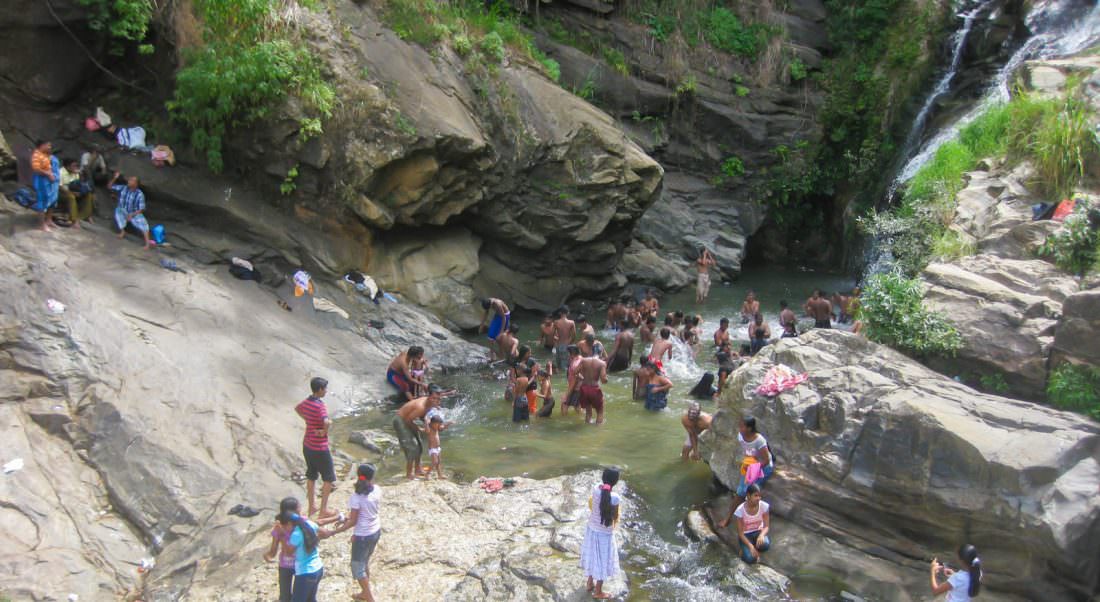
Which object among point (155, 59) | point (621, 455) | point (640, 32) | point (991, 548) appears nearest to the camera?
point (991, 548)

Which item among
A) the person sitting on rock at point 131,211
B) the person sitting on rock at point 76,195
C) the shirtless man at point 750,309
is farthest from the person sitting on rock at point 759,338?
the person sitting on rock at point 76,195

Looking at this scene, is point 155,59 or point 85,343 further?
point 155,59

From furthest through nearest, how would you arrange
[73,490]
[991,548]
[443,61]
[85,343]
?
[443,61] < [85,343] < [73,490] < [991,548]

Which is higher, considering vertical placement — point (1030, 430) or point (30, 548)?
point (1030, 430)

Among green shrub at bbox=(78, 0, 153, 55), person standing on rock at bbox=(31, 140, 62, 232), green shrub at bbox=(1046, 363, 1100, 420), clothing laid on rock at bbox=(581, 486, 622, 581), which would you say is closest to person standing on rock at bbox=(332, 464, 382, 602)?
clothing laid on rock at bbox=(581, 486, 622, 581)

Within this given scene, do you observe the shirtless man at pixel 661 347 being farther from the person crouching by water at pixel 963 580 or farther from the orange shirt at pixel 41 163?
the orange shirt at pixel 41 163

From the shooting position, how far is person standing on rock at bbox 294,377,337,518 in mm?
8906

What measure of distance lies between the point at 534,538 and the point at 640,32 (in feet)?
65.1

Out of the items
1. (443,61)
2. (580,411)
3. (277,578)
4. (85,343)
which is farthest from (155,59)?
(277,578)

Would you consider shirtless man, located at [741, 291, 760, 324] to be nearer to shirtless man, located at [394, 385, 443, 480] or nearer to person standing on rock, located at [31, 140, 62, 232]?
shirtless man, located at [394, 385, 443, 480]

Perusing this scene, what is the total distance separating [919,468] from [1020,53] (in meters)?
14.5

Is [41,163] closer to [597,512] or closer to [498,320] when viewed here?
[498,320]

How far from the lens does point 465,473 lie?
34.3 feet

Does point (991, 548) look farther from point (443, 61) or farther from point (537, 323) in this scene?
point (443, 61)
